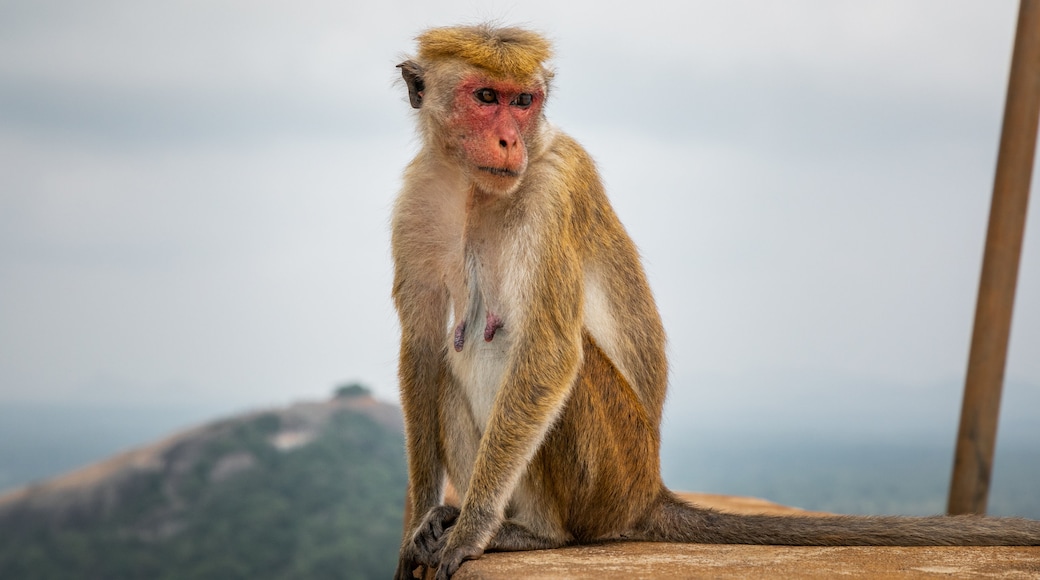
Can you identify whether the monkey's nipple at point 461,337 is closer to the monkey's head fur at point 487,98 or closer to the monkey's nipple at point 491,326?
the monkey's nipple at point 491,326

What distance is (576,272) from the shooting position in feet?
15.0

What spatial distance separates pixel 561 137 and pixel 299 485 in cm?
1097

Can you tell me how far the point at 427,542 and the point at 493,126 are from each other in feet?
6.18

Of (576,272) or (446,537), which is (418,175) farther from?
(446,537)

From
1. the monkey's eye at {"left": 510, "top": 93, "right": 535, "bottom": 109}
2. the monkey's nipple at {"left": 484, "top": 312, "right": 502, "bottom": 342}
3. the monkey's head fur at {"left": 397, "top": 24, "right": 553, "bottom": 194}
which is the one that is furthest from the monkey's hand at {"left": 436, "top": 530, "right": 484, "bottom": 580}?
the monkey's eye at {"left": 510, "top": 93, "right": 535, "bottom": 109}

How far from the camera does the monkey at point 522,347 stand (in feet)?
14.5

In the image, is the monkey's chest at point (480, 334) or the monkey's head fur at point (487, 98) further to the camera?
the monkey's chest at point (480, 334)

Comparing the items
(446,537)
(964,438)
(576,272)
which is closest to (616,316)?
(576,272)

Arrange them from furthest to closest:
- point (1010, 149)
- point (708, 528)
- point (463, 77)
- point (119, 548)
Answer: point (119, 548)
point (1010, 149)
point (708, 528)
point (463, 77)

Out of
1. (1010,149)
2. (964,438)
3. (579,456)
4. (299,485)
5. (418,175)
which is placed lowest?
(299,485)

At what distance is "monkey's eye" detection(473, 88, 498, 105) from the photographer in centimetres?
435

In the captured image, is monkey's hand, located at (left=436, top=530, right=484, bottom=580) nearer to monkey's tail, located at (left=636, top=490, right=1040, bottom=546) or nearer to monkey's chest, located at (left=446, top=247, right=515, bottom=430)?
monkey's chest, located at (left=446, top=247, right=515, bottom=430)

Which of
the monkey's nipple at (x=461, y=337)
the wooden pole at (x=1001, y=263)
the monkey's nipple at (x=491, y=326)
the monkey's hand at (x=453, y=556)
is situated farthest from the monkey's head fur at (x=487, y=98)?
the wooden pole at (x=1001, y=263)

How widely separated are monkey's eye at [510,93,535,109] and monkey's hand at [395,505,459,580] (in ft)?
6.13
